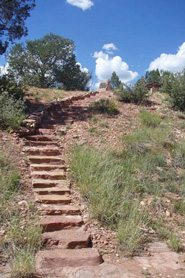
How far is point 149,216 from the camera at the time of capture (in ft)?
11.8

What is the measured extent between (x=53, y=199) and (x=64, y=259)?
1.09 metres

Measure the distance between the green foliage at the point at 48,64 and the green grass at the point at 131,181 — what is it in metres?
16.6

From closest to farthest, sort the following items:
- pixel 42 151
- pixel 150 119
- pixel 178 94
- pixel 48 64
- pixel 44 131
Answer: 1. pixel 42 151
2. pixel 44 131
3. pixel 150 119
4. pixel 178 94
5. pixel 48 64

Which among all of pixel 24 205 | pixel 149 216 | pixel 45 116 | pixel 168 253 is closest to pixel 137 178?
pixel 149 216

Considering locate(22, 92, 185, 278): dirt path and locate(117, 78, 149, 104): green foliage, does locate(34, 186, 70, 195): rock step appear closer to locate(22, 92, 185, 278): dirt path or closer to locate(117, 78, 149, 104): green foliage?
locate(22, 92, 185, 278): dirt path

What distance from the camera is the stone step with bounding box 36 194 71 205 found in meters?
3.51

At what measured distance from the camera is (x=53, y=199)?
3566 millimetres

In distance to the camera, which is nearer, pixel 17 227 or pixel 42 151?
pixel 17 227

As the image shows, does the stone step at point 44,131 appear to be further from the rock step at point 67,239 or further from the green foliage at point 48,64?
the green foliage at point 48,64

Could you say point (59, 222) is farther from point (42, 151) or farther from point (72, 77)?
point (72, 77)

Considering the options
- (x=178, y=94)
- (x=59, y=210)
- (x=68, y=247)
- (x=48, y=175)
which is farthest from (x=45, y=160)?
(x=178, y=94)

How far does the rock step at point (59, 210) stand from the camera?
3305mm

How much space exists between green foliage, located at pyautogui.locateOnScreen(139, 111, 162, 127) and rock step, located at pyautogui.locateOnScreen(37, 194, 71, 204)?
153 inches

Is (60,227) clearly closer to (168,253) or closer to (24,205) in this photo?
(24,205)
